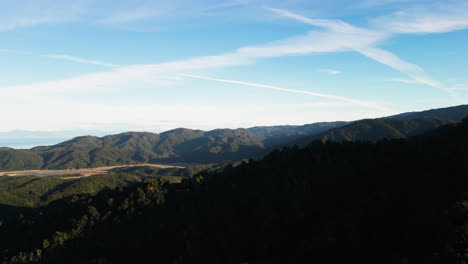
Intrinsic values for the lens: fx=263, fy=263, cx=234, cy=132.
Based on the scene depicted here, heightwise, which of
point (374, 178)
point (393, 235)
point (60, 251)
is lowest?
point (60, 251)

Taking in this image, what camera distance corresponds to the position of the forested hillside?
49375 millimetres

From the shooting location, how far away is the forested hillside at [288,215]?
49375mm

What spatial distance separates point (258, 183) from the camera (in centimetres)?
10031

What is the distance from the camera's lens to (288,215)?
76875 millimetres

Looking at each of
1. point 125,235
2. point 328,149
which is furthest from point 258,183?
point 125,235

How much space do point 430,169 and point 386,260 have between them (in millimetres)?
33439

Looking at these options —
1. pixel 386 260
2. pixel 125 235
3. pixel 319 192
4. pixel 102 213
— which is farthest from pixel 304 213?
pixel 102 213

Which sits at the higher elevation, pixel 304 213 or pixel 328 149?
pixel 328 149

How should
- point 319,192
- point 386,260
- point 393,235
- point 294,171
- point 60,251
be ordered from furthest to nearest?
point 294,171 < point 60,251 < point 319,192 < point 393,235 < point 386,260

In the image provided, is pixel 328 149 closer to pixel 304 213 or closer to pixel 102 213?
pixel 304 213

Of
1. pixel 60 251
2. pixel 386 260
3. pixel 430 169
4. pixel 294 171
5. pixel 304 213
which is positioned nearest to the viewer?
pixel 386 260

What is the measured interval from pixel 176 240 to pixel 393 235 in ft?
204

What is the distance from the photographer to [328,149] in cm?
10444

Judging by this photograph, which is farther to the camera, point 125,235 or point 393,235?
point 125,235
